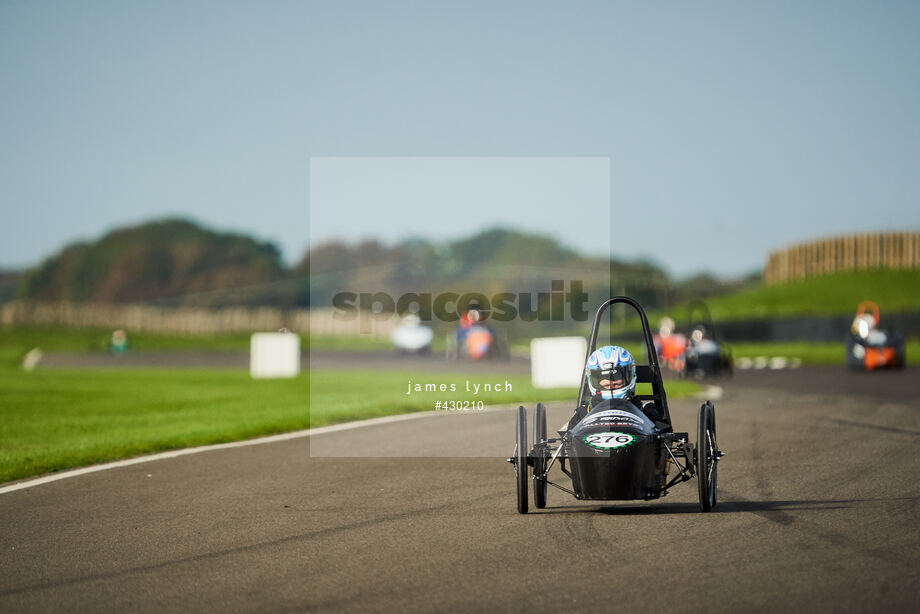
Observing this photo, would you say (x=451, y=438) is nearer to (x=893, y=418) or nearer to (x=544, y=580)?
(x=893, y=418)

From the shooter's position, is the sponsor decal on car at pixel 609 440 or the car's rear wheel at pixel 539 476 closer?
the sponsor decal on car at pixel 609 440

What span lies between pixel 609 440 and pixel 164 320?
77.4 meters

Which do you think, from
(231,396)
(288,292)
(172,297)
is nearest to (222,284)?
(172,297)

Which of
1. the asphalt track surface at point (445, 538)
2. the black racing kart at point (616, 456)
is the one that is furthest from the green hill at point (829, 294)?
the black racing kart at point (616, 456)

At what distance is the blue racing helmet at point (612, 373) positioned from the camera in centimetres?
888

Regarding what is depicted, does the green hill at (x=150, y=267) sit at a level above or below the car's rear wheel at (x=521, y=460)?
above

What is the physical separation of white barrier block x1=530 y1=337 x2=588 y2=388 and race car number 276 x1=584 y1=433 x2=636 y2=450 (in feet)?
51.2

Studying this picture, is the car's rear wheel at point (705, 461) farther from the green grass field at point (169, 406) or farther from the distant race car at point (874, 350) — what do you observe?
the distant race car at point (874, 350)

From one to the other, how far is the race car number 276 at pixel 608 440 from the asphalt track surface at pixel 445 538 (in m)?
0.53

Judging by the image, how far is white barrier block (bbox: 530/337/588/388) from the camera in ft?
78.7

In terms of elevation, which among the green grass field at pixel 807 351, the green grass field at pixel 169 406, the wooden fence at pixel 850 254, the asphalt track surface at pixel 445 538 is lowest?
the green grass field at pixel 807 351

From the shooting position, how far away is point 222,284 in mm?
140375

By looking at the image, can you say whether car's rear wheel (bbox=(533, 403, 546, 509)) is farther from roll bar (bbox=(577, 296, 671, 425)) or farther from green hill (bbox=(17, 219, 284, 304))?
green hill (bbox=(17, 219, 284, 304))

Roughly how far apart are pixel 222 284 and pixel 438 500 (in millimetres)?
134030
